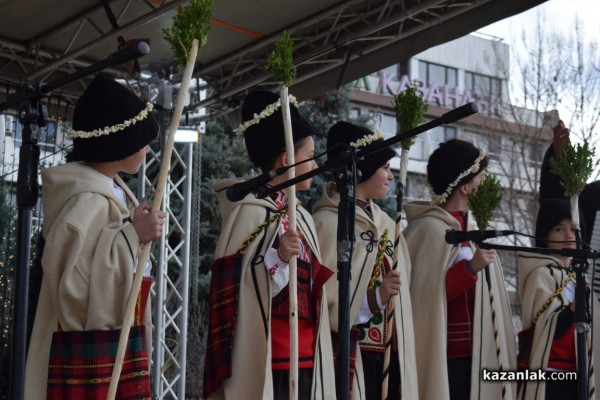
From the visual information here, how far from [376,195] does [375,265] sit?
1.50 feet

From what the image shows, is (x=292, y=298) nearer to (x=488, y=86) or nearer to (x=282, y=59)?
(x=282, y=59)

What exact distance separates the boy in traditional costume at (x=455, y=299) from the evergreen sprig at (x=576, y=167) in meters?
0.57

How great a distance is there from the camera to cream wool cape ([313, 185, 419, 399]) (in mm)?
4957

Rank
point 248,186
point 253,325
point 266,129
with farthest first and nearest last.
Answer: point 266,129
point 253,325
point 248,186

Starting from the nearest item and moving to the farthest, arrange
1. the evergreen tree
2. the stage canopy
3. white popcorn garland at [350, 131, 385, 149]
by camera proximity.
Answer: white popcorn garland at [350, 131, 385, 149]
the stage canopy
the evergreen tree

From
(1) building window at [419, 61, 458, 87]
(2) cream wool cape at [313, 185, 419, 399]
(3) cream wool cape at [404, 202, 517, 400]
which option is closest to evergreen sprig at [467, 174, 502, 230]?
(3) cream wool cape at [404, 202, 517, 400]

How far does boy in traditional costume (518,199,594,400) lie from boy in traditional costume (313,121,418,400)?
3.47ft

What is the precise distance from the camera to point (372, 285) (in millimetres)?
5059

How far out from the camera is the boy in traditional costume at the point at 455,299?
17.4 feet

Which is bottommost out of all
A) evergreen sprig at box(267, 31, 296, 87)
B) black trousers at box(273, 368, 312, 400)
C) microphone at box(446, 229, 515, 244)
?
black trousers at box(273, 368, 312, 400)

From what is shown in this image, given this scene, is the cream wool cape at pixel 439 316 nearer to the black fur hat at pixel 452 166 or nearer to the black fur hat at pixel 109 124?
the black fur hat at pixel 452 166

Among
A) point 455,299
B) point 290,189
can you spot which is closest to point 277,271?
point 290,189

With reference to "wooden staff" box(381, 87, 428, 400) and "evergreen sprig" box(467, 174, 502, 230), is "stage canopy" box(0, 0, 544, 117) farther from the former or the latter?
"wooden staff" box(381, 87, 428, 400)

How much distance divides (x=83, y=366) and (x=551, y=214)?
3.58 metres
